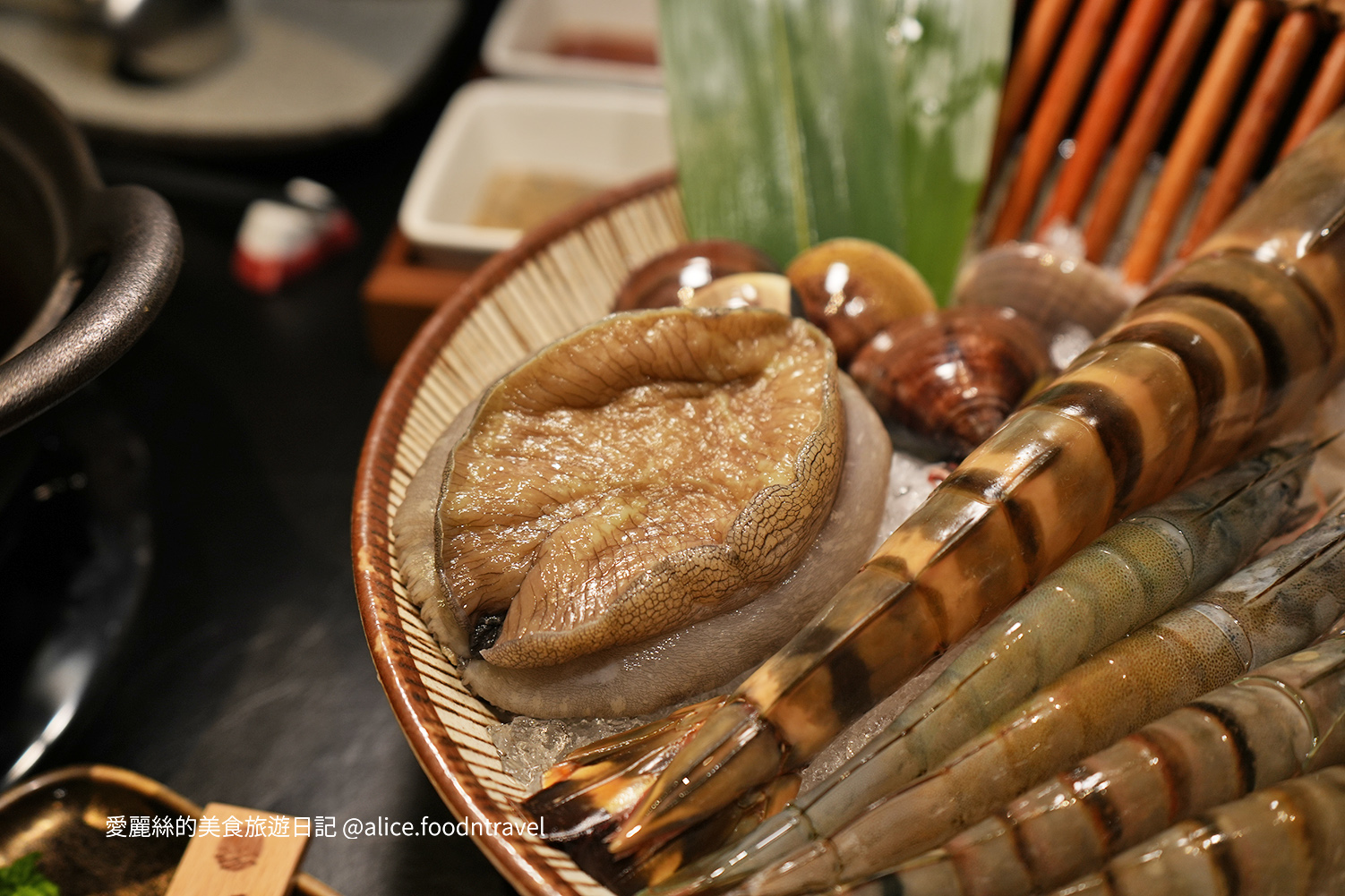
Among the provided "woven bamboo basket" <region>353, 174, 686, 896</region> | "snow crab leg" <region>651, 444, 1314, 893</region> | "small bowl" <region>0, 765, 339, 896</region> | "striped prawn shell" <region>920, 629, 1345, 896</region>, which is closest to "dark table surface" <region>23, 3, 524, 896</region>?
"small bowl" <region>0, 765, 339, 896</region>

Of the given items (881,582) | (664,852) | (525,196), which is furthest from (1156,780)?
(525,196)

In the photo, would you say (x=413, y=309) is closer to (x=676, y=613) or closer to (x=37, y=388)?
(x=37, y=388)

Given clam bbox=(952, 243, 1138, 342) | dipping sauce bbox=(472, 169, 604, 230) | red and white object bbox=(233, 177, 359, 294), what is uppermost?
clam bbox=(952, 243, 1138, 342)

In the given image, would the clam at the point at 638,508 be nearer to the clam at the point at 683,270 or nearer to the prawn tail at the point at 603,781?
the prawn tail at the point at 603,781

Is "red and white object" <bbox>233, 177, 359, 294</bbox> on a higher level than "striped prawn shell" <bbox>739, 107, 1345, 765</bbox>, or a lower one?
lower

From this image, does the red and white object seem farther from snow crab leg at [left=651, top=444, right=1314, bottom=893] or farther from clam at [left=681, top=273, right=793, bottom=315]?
snow crab leg at [left=651, top=444, right=1314, bottom=893]

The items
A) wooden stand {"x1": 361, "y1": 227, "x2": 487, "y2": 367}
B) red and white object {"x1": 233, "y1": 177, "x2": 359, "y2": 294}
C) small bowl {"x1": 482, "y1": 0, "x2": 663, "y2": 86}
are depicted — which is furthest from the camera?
small bowl {"x1": 482, "y1": 0, "x2": 663, "y2": 86}

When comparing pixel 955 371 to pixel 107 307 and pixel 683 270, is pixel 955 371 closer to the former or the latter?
pixel 683 270
